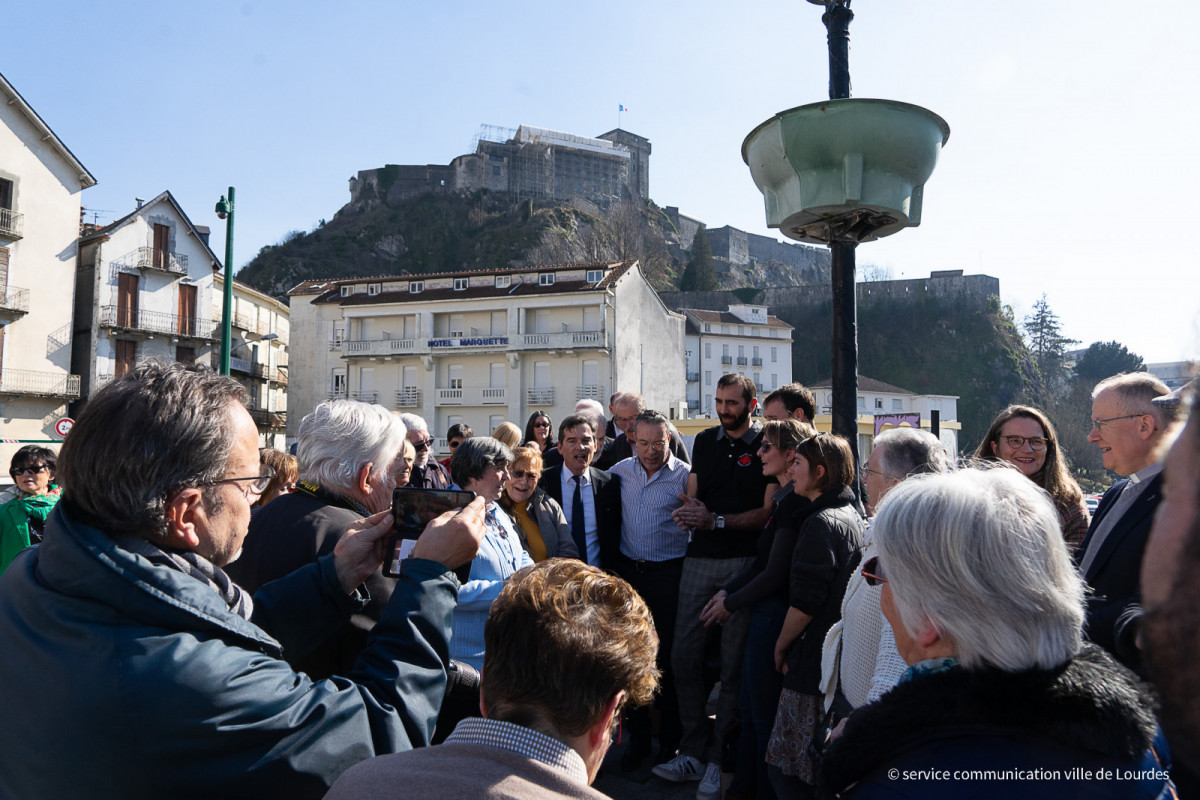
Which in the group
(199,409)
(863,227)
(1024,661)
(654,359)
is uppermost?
(654,359)

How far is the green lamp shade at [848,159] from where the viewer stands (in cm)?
265

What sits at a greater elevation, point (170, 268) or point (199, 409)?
point (170, 268)

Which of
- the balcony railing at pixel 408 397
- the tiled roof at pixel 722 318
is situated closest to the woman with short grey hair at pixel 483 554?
the balcony railing at pixel 408 397

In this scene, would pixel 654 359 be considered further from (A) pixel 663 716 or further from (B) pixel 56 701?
(B) pixel 56 701

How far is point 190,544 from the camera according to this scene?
5.11 feet

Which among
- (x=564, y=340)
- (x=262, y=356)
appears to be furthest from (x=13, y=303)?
(x=564, y=340)

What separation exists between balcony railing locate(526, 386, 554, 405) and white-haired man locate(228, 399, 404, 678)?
118 ft

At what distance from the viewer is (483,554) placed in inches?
143

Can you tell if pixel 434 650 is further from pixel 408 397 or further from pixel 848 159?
pixel 408 397

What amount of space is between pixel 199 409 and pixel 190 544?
28 centimetres

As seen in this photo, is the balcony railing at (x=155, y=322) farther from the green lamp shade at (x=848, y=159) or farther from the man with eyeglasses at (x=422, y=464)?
the green lamp shade at (x=848, y=159)

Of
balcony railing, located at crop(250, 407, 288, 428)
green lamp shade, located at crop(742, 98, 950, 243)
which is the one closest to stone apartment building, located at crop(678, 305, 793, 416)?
balcony railing, located at crop(250, 407, 288, 428)

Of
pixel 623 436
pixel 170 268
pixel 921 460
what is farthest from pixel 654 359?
pixel 921 460

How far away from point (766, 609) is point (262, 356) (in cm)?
4566
